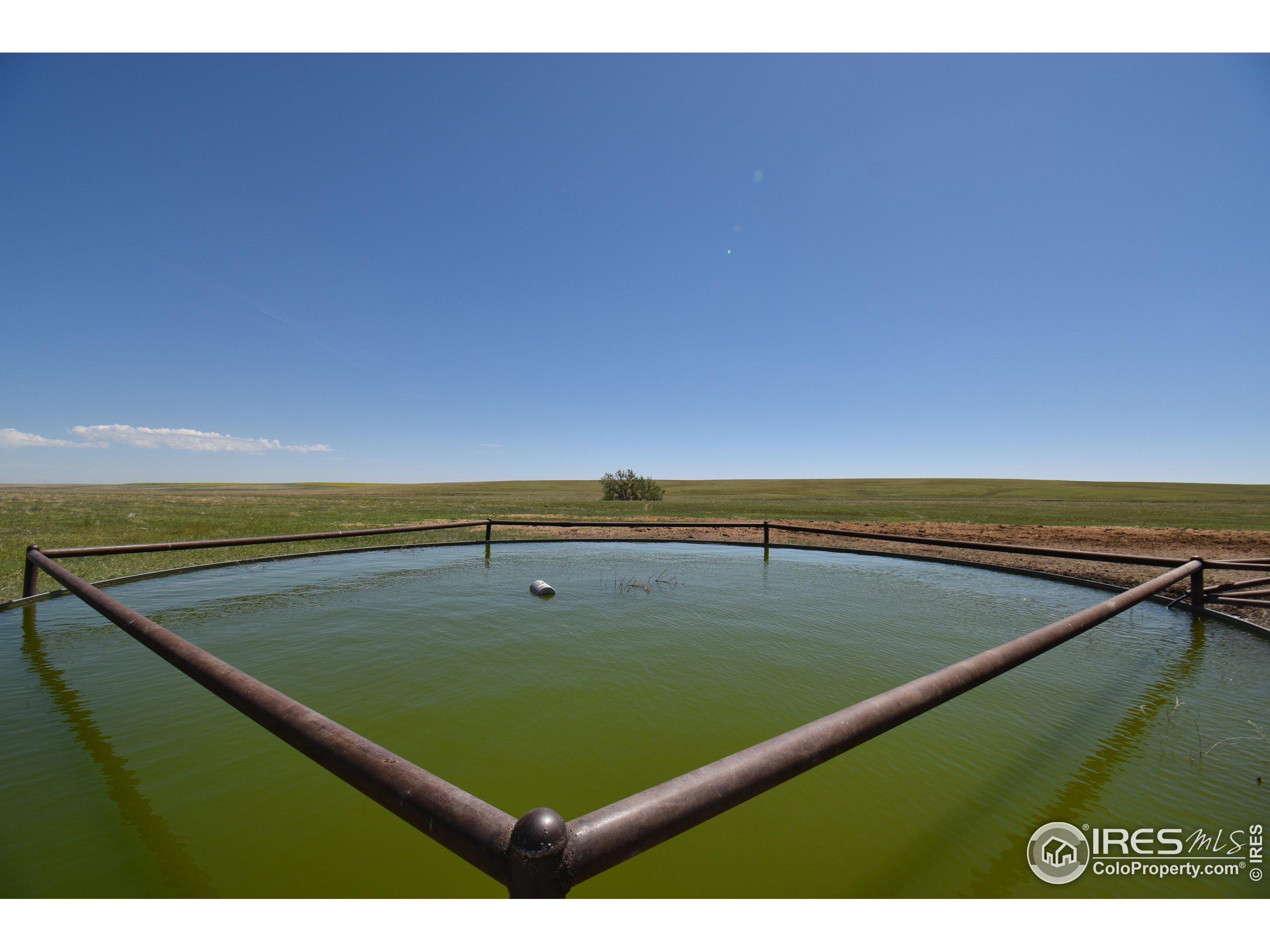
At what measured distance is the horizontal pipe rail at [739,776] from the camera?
3.48 feet

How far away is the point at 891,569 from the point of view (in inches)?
423

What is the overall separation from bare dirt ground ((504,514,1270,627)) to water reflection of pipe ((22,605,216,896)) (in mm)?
10630

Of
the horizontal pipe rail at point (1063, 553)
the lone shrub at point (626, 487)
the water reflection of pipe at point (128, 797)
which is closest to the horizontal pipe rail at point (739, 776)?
the water reflection of pipe at point (128, 797)

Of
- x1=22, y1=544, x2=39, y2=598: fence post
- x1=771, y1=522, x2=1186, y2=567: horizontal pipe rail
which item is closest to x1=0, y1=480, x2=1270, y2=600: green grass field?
x1=22, y1=544, x2=39, y2=598: fence post

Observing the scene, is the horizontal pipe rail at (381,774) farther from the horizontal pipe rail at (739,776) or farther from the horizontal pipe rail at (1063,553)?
the horizontal pipe rail at (1063,553)

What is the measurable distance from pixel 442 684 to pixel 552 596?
134 inches

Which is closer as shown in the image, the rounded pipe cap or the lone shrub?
the rounded pipe cap

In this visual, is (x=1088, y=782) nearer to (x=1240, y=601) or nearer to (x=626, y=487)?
(x=1240, y=601)

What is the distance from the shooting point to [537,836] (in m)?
0.96

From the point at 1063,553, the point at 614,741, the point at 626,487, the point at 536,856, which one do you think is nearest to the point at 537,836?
the point at 536,856

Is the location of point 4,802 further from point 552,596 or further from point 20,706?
point 552,596

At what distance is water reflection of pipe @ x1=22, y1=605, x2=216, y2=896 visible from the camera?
2.36 m

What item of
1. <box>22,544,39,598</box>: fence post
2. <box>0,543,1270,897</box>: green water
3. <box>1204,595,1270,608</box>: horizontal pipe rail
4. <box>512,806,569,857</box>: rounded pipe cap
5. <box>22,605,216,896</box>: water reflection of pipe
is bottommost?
<box>22,605,216,896</box>: water reflection of pipe

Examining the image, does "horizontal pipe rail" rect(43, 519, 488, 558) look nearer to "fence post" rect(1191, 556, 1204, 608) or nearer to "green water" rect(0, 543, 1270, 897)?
"green water" rect(0, 543, 1270, 897)
